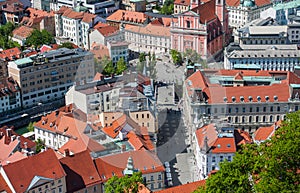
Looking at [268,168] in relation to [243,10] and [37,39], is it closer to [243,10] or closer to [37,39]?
[37,39]

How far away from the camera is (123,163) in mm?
36812

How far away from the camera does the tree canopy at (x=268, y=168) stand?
68.4ft

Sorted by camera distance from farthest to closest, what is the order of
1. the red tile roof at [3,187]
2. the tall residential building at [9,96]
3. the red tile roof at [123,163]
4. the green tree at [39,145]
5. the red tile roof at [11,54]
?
the red tile roof at [11,54] → the tall residential building at [9,96] → the green tree at [39,145] → the red tile roof at [123,163] → the red tile roof at [3,187]

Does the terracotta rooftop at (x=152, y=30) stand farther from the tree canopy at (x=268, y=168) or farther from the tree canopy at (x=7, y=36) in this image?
the tree canopy at (x=268, y=168)

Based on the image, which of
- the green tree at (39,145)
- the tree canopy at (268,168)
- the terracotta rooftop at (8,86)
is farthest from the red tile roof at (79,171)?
the terracotta rooftop at (8,86)

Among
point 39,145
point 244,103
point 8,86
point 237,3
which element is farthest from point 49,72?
point 237,3

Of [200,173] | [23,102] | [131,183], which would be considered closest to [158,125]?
[200,173]

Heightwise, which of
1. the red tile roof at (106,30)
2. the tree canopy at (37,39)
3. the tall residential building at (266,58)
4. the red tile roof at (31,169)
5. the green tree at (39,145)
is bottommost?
the green tree at (39,145)

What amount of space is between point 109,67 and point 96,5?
23704mm

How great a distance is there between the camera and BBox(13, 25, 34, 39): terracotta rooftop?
75.2 meters

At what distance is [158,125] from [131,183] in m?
20.2

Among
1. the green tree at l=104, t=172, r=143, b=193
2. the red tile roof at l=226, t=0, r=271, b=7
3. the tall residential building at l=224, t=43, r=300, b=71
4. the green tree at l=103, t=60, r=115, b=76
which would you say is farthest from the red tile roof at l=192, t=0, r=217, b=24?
the green tree at l=104, t=172, r=143, b=193

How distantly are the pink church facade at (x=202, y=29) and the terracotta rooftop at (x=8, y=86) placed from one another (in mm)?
23415

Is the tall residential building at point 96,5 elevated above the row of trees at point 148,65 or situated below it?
above
